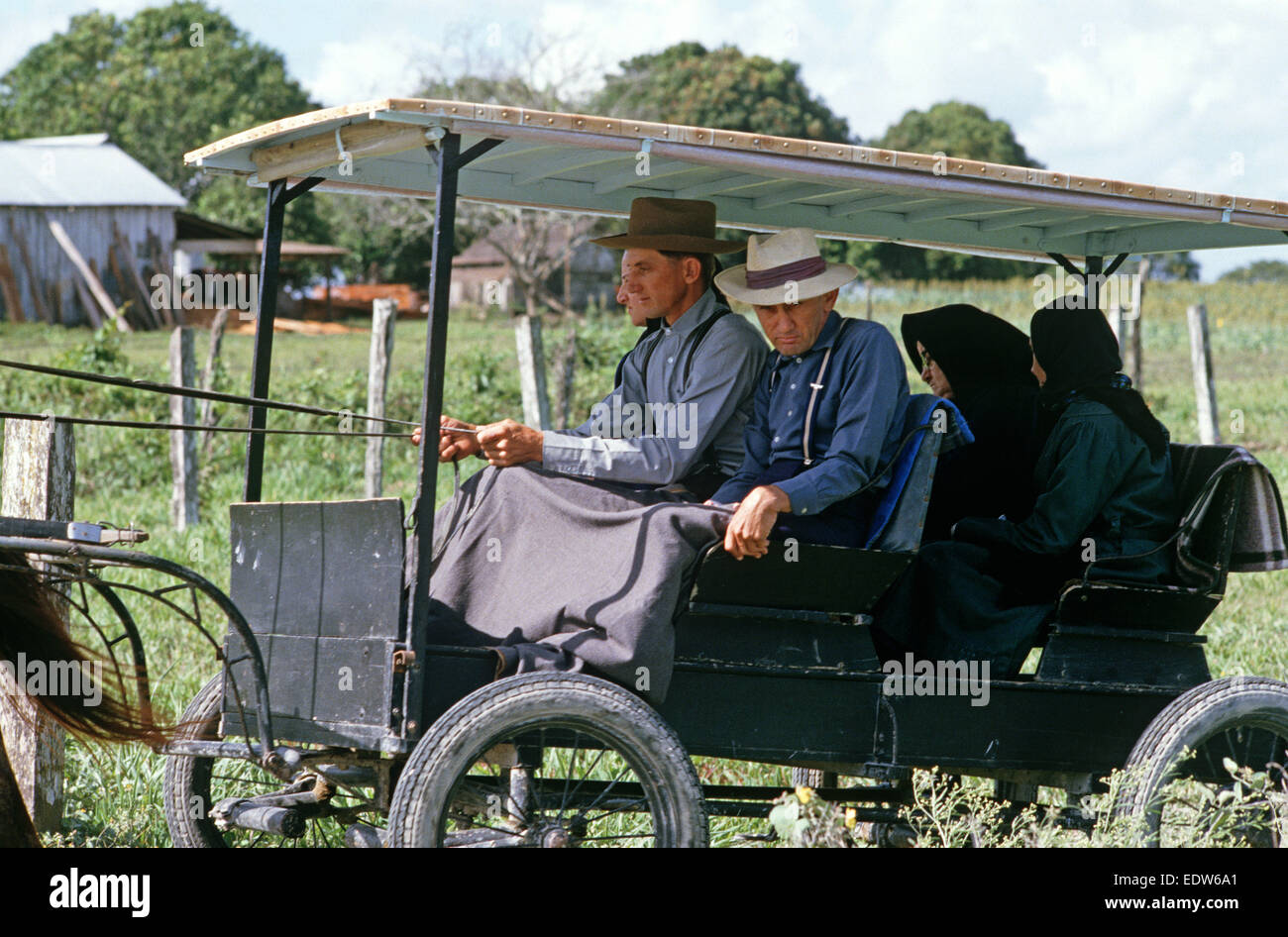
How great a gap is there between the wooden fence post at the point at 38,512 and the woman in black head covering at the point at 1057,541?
265 cm

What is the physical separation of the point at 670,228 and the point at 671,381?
1.64 feet

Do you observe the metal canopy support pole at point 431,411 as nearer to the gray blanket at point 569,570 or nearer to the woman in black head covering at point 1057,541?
the gray blanket at point 569,570

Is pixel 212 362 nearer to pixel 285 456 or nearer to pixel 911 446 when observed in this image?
pixel 285 456

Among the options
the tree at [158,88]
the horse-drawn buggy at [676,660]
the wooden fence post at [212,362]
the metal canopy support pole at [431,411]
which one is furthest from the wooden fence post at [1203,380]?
the tree at [158,88]

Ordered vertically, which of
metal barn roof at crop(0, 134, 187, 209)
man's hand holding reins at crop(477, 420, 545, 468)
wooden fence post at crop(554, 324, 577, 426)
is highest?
metal barn roof at crop(0, 134, 187, 209)

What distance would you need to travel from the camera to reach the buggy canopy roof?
3488mm

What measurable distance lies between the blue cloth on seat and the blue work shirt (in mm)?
45

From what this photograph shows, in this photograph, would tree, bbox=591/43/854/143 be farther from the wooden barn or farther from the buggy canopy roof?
the buggy canopy roof

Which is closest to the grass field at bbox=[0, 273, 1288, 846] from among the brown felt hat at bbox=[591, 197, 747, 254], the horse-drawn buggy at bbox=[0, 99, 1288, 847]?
the horse-drawn buggy at bbox=[0, 99, 1288, 847]

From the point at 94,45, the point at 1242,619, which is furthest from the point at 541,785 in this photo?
the point at 94,45

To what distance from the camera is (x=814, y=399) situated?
4.09 m

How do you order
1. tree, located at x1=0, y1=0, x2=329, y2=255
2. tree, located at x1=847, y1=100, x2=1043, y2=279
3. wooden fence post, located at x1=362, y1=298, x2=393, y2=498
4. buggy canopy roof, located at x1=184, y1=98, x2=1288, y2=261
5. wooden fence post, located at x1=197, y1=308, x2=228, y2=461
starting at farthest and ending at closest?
tree, located at x1=0, y1=0, x2=329, y2=255 → tree, located at x1=847, y1=100, x2=1043, y2=279 → wooden fence post, located at x1=197, y1=308, x2=228, y2=461 → wooden fence post, located at x1=362, y1=298, x2=393, y2=498 → buggy canopy roof, located at x1=184, y1=98, x2=1288, y2=261

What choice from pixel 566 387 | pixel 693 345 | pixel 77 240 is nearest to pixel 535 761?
pixel 693 345
